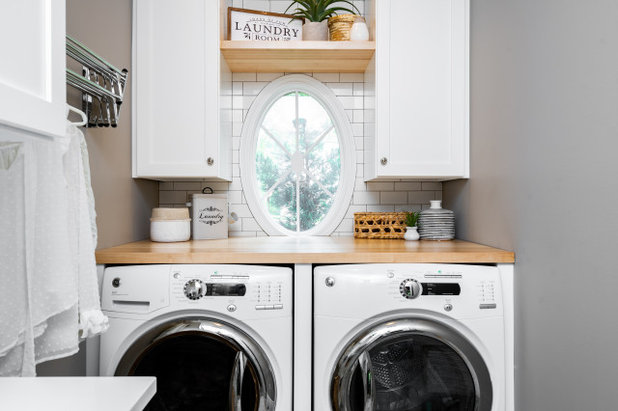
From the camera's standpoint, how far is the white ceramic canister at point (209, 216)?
81.2 inches

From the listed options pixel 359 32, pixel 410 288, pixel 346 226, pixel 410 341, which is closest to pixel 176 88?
pixel 359 32

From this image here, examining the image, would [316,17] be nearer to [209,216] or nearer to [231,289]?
[209,216]

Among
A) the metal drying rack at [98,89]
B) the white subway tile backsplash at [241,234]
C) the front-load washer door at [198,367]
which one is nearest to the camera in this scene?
the metal drying rack at [98,89]

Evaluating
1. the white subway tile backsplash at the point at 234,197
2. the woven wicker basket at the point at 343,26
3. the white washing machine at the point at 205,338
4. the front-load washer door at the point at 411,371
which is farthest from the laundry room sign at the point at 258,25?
the front-load washer door at the point at 411,371

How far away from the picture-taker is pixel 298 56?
2.16 metres

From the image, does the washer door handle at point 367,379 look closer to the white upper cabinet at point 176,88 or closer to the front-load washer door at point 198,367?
the front-load washer door at point 198,367

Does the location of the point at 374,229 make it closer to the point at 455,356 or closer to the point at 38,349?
the point at 455,356

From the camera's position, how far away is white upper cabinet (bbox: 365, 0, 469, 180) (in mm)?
2010

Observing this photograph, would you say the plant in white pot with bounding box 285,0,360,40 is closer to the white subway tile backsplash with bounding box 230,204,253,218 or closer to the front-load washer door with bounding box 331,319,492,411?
the white subway tile backsplash with bounding box 230,204,253,218

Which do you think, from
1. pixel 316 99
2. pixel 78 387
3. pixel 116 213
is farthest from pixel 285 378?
pixel 316 99

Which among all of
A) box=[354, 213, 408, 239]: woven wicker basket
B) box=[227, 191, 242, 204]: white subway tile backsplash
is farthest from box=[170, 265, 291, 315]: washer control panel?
box=[227, 191, 242, 204]: white subway tile backsplash

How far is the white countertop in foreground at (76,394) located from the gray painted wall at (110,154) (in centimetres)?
73

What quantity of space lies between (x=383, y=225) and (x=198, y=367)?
1.16 m

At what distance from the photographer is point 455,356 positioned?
1.52m
